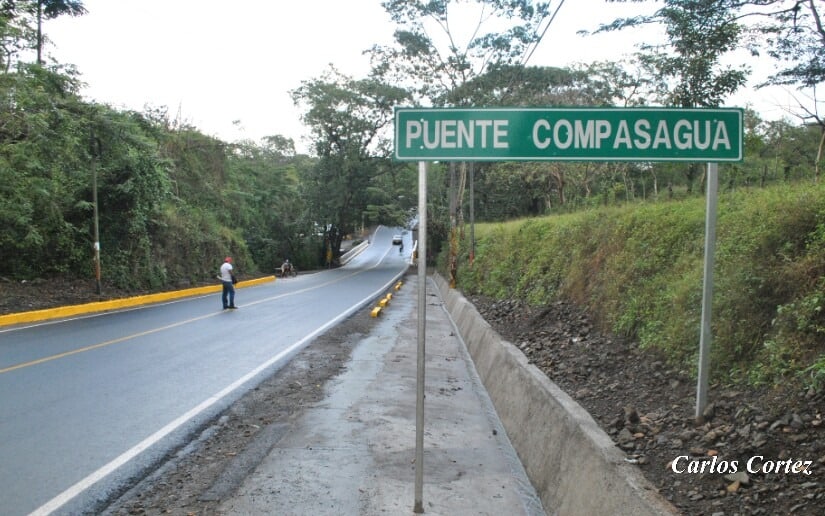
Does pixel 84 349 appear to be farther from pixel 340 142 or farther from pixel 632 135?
pixel 340 142

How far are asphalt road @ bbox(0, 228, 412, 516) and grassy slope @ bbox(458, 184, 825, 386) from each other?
4727 millimetres

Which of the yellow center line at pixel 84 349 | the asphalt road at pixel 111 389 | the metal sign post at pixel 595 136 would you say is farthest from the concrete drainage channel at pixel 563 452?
the yellow center line at pixel 84 349

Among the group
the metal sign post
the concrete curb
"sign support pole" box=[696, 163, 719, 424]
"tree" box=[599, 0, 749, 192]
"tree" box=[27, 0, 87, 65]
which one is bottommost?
the concrete curb

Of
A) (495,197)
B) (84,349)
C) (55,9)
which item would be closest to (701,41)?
(84,349)

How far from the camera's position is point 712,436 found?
3.98m

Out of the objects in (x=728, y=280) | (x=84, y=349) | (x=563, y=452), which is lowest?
(x=84, y=349)

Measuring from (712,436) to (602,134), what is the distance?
2028 mm

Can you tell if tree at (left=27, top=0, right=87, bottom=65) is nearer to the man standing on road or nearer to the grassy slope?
the man standing on road

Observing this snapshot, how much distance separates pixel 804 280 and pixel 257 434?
4959mm

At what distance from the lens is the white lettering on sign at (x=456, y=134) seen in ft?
13.6

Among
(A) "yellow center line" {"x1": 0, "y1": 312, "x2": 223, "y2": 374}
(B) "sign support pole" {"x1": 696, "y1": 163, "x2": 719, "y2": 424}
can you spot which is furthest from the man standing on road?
(B) "sign support pole" {"x1": 696, "y1": 163, "x2": 719, "y2": 424}

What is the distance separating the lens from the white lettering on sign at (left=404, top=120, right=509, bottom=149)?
13.6 ft

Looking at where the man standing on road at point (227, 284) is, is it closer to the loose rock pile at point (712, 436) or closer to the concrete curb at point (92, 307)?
the concrete curb at point (92, 307)

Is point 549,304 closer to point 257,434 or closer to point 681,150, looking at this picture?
point 257,434
